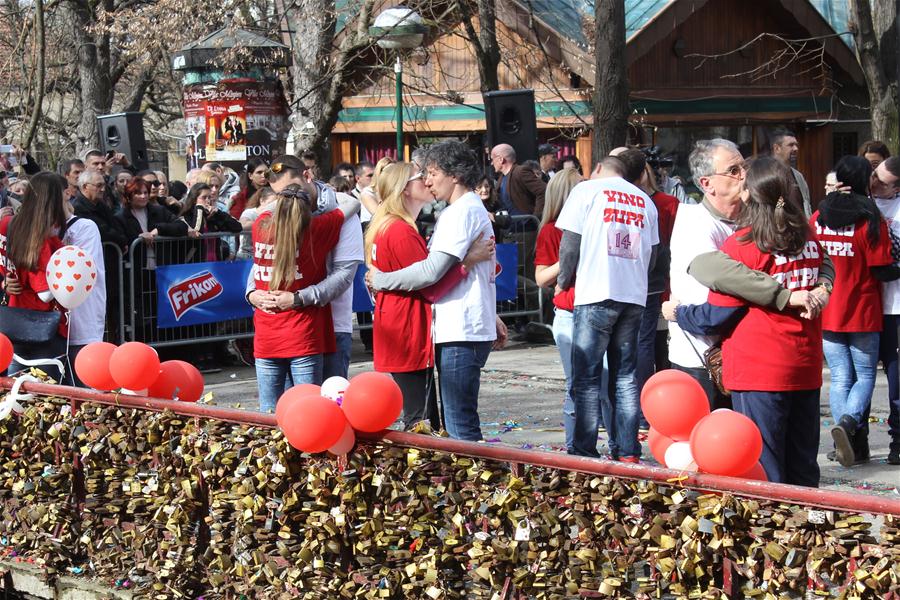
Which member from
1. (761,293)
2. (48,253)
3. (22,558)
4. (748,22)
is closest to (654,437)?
(761,293)

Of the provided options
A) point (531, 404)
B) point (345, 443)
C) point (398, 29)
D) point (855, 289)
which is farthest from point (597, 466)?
point (398, 29)

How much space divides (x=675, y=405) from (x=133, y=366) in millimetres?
2389

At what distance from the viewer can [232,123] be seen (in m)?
15.6

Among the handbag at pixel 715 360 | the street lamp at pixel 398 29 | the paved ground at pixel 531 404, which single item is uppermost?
the street lamp at pixel 398 29

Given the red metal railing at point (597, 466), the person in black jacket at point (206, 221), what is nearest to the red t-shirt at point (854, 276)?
the red metal railing at point (597, 466)

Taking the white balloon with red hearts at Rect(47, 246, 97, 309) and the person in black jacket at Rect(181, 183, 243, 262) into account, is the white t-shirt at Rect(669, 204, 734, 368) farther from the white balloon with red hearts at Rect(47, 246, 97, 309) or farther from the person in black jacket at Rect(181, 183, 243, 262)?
the person in black jacket at Rect(181, 183, 243, 262)

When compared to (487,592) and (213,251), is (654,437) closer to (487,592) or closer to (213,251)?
(487,592)

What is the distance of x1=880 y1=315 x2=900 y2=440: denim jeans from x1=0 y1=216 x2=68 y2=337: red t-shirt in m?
4.79

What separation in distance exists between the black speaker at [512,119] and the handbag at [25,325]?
29.2 feet

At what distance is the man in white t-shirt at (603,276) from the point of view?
22.4 feet

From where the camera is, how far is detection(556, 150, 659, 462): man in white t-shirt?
6836mm

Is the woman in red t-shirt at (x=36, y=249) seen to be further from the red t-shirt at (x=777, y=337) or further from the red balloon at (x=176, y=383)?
the red t-shirt at (x=777, y=337)

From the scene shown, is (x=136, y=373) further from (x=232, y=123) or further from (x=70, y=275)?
(x=232, y=123)

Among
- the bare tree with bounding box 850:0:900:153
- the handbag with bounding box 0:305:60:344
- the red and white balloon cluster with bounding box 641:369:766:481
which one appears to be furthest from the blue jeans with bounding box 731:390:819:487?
the bare tree with bounding box 850:0:900:153
